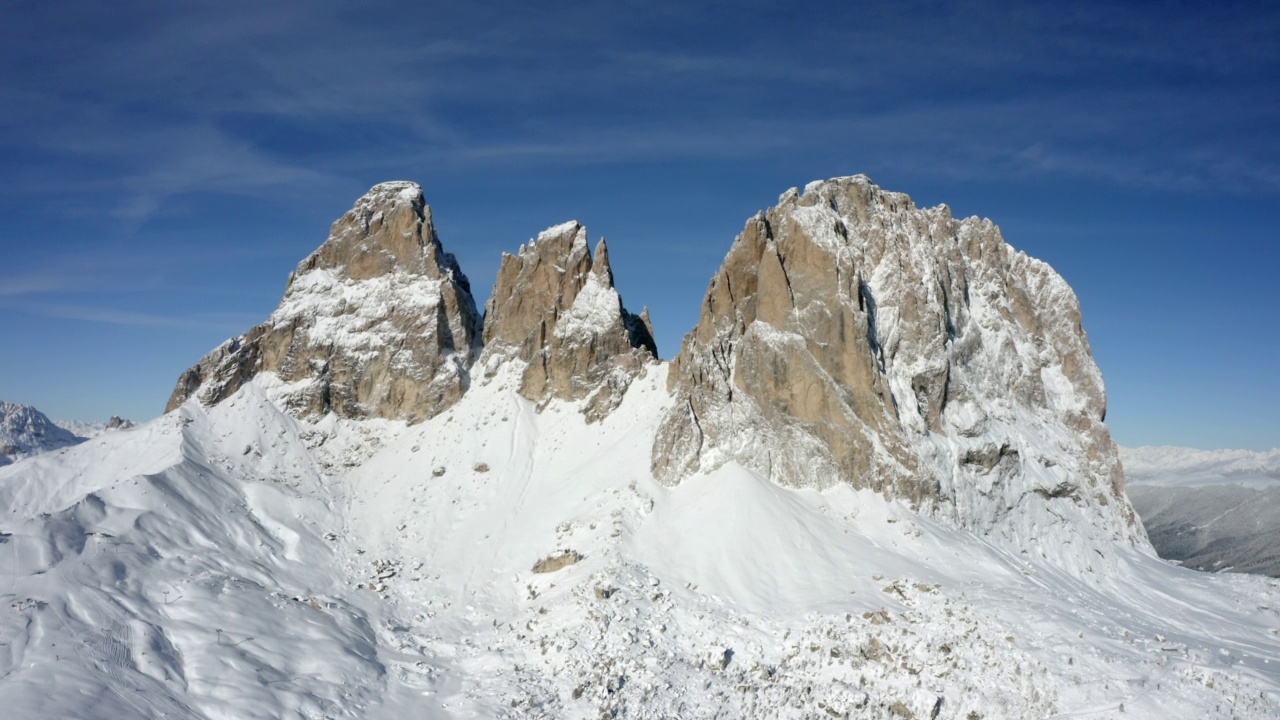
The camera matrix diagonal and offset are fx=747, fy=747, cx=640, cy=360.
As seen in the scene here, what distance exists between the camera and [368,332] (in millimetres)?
66125

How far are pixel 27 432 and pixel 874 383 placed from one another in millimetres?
153946

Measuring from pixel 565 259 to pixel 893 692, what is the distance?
4578cm

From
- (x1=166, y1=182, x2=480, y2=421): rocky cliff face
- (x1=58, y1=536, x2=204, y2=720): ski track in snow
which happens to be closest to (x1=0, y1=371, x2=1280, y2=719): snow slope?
(x1=58, y1=536, x2=204, y2=720): ski track in snow

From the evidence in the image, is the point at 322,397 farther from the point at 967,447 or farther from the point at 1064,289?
the point at 1064,289

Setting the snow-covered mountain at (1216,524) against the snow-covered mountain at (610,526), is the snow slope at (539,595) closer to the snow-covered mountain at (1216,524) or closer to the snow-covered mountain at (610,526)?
the snow-covered mountain at (610,526)

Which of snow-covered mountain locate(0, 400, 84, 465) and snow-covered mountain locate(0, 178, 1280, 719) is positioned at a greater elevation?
snow-covered mountain locate(0, 400, 84, 465)

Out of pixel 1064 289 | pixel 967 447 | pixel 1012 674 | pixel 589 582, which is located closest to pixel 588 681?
pixel 589 582

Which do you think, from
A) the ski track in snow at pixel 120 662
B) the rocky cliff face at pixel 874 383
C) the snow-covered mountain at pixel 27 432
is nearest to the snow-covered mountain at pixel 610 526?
the ski track in snow at pixel 120 662

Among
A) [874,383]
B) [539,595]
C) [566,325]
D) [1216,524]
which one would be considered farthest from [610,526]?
[1216,524]

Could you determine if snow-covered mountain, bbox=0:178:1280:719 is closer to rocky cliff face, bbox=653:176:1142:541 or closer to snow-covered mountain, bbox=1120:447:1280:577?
rocky cliff face, bbox=653:176:1142:541

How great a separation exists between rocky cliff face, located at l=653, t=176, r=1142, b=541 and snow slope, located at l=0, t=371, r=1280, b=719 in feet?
8.63

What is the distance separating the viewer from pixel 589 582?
130 feet

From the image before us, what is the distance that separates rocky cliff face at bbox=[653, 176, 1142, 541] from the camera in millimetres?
48656

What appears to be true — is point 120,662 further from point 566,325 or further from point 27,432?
point 27,432
